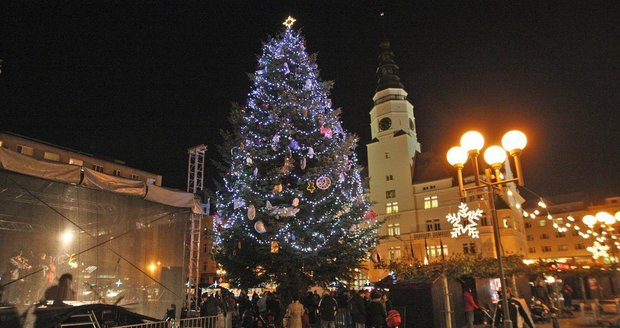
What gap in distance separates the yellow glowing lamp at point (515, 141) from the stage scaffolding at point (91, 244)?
8.26 meters

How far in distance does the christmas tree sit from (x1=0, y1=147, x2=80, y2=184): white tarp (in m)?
6.87

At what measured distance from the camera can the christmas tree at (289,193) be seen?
14.8 meters

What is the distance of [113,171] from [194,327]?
4448 centimetres

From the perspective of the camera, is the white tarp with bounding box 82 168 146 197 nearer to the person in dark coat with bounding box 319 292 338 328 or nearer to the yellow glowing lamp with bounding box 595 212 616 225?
the person in dark coat with bounding box 319 292 338 328

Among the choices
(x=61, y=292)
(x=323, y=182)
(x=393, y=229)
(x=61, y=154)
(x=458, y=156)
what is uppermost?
(x=61, y=154)

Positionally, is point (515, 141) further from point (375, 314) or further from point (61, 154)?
point (61, 154)

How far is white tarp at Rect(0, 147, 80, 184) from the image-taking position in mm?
7393

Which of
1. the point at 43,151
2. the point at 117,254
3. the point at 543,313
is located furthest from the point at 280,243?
the point at 43,151

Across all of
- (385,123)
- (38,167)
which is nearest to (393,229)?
(385,123)

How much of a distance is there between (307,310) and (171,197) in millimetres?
6685

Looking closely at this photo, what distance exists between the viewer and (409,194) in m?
51.2

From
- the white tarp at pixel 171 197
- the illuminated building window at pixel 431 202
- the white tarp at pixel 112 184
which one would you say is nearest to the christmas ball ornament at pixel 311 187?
the white tarp at pixel 171 197

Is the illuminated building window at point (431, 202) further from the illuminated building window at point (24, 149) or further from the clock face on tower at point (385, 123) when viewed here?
the illuminated building window at point (24, 149)

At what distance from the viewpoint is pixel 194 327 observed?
9.65 metres
